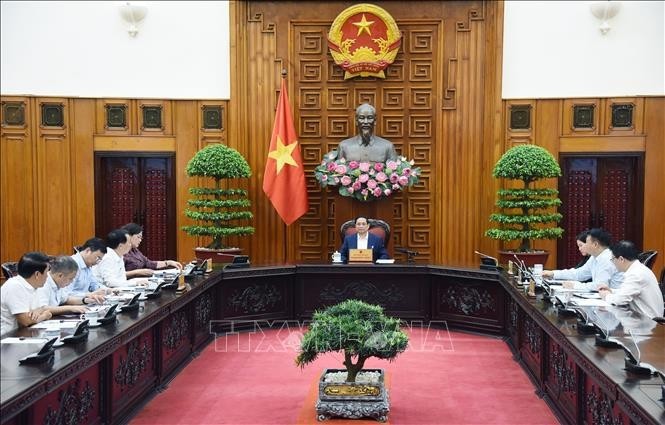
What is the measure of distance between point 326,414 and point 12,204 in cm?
593

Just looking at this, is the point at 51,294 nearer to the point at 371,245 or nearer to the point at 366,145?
the point at 371,245

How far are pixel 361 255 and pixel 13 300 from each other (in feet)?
12.1

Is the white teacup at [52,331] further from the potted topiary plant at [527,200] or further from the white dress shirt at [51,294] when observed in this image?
the potted topiary plant at [527,200]

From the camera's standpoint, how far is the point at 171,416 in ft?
14.3

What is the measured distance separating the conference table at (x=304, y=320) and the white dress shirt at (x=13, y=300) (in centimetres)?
20

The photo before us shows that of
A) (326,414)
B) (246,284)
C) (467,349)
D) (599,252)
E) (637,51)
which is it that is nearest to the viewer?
(326,414)

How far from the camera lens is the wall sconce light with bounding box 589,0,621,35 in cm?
812

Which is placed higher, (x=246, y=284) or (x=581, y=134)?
(x=581, y=134)

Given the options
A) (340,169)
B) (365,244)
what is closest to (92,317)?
(365,244)

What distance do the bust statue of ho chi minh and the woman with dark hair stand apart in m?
2.61

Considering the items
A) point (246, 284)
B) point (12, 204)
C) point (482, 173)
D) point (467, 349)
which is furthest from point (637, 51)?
point (12, 204)

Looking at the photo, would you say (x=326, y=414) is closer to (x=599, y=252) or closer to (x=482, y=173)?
(x=599, y=252)

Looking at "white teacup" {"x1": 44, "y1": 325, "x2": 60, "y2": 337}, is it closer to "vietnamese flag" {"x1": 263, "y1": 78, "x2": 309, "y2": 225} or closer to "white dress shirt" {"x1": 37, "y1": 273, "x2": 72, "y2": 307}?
"white dress shirt" {"x1": 37, "y1": 273, "x2": 72, "y2": 307}

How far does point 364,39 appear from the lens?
334 inches
